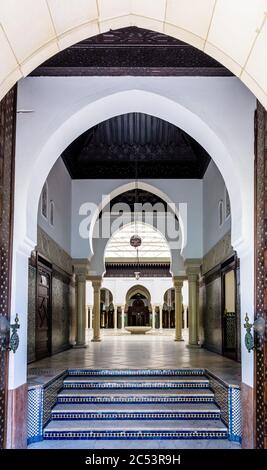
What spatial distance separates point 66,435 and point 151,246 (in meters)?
14.1

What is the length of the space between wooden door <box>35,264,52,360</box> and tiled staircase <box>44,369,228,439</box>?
1.19 metres

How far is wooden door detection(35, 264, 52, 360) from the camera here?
20.8ft

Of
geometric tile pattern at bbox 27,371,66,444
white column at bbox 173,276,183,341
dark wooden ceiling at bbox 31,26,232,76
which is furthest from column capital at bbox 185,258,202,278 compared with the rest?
dark wooden ceiling at bbox 31,26,232,76

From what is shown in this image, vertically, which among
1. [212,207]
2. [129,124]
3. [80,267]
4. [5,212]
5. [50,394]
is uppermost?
[129,124]

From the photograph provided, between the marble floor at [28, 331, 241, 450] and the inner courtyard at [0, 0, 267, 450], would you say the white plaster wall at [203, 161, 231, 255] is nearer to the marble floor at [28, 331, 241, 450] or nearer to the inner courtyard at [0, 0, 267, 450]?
the inner courtyard at [0, 0, 267, 450]

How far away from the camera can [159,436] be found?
159 inches

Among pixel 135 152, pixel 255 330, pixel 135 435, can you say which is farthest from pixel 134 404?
pixel 135 152

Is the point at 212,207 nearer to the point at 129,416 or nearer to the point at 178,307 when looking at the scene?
the point at 129,416

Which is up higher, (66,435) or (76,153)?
(76,153)

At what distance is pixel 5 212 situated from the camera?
10.7 ft

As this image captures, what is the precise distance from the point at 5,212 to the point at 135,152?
14.8ft

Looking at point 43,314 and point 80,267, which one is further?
point 80,267

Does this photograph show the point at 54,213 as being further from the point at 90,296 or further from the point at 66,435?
the point at 90,296
